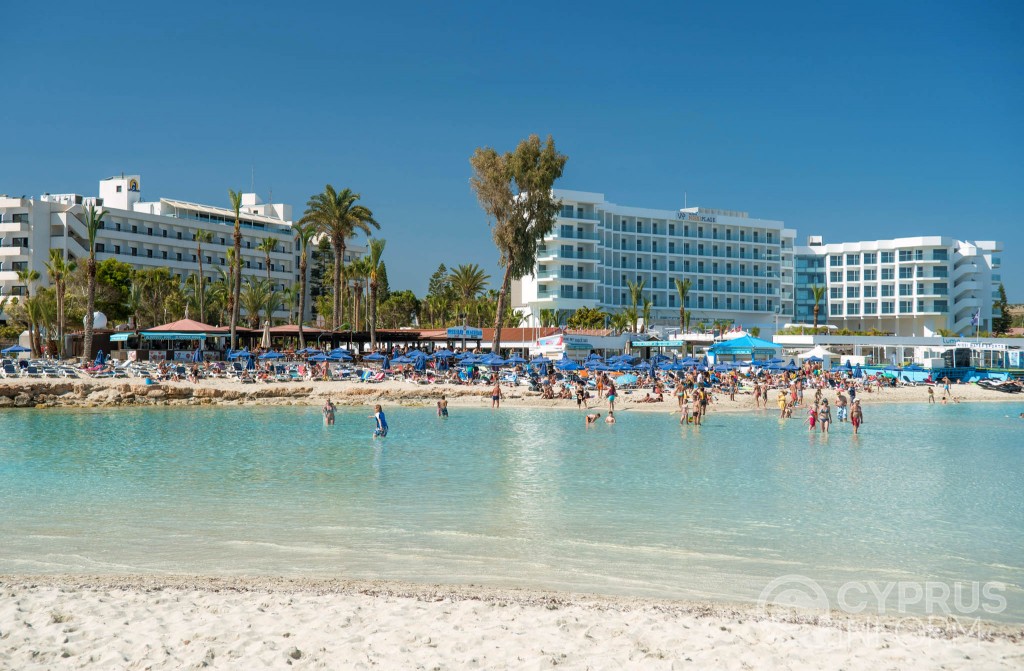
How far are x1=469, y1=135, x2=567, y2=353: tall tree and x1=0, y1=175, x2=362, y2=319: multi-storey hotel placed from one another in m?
38.0

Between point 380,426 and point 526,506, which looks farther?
point 380,426

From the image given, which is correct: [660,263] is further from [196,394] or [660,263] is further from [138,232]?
[196,394]

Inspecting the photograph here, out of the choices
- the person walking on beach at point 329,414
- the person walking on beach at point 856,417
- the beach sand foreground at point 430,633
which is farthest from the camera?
the person walking on beach at point 329,414

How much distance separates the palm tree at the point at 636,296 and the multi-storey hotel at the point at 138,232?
1589 inches

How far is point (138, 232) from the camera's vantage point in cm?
8044

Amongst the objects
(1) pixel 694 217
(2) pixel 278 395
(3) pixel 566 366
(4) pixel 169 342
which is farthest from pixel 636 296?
(2) pixel 278 395

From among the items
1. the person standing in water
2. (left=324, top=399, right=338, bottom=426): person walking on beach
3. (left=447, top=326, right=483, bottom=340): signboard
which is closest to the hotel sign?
(left=447, top=326, right=483, bottom=340): signboard

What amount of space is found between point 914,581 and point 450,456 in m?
12.5

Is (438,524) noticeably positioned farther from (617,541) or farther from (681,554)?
(681,554)

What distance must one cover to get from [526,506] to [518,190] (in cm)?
3579

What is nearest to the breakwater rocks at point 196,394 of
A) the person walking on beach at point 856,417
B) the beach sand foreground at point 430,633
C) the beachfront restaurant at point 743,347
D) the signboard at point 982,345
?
the beachfront restaurant at point 743,347

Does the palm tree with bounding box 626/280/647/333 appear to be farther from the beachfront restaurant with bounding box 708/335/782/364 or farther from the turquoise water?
the turquoise water

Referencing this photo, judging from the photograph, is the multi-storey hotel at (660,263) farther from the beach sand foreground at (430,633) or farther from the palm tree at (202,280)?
the beach sand foreground at (430,633)

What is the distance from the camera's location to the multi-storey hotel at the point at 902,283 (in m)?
94.1
